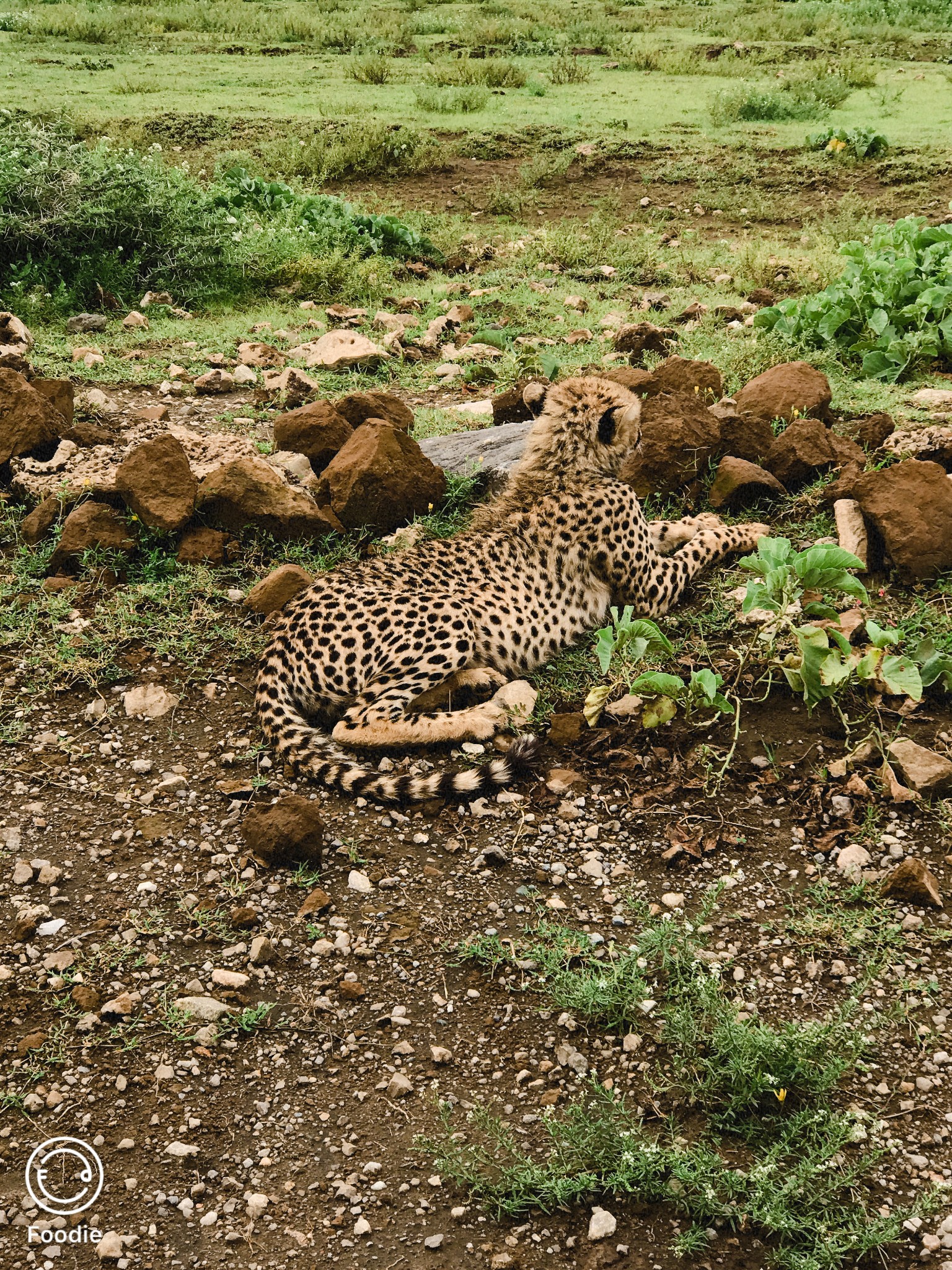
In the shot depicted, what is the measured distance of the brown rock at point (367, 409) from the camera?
6.54 metres

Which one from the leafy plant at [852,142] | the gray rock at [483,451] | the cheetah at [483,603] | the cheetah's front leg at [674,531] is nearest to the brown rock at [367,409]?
the gray rock at [483,451]

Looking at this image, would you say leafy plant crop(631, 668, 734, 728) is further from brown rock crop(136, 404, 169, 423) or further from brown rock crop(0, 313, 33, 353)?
brown rock crop(0, 313, 33, 353)

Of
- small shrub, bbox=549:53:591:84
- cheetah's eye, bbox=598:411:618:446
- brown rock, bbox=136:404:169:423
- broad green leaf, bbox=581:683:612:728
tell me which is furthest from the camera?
small shrub, bbox=549:53:591:84

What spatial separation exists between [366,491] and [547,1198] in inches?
146

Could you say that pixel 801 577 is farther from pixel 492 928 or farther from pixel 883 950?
pixel 492 928

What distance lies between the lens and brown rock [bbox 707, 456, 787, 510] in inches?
230

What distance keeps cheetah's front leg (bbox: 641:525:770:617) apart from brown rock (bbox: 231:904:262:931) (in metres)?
2.41

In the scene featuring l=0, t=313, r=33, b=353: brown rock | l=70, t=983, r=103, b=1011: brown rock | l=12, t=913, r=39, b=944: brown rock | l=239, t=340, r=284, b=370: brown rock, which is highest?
l=0, t=313, r=33, b=353: brown rock

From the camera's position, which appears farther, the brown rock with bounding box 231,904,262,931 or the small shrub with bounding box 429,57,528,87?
the small shrub with bounding box 429,57,528,87

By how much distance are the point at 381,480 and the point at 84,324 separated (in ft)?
14.3

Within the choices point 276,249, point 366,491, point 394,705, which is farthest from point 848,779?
point 276,249

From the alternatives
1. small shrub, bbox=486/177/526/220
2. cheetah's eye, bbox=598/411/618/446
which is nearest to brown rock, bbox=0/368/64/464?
cheetah's eye, bbox=598/411/618/446

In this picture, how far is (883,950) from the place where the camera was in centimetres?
350

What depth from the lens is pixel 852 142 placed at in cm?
1300
